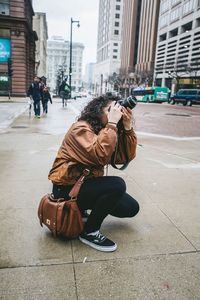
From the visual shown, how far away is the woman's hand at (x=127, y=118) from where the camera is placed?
9.53 ft

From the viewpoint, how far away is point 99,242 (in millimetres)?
2994

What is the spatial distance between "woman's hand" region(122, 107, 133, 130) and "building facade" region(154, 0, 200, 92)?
5965 centimetres

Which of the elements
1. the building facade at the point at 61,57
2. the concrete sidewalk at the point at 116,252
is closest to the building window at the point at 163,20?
the building facade at the point at 61,57

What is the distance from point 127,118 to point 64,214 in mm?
1021

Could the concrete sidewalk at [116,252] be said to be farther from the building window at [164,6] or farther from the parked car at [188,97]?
the building window at [164,6]

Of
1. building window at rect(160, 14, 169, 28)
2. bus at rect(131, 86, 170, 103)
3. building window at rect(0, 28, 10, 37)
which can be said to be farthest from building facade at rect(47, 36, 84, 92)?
building window at rect(0, 28, 10, 37)

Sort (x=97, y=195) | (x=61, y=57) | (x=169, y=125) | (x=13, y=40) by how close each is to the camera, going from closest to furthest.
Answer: (x=97, y=195), (x=169, y=125), (x=13, y=40), (x=61, y=57)

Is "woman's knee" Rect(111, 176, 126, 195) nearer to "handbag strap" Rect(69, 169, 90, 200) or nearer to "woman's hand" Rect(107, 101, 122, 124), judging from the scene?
"handbag strap" Rect(69, 169, 90, 200)

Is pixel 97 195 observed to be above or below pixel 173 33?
below

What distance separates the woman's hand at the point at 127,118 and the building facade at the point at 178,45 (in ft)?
196

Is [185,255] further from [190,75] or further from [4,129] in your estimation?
[190,75]

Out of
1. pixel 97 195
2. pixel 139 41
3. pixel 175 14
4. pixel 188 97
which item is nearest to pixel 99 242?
pixel 97 195

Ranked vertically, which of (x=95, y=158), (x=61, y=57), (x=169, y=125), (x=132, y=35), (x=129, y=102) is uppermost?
(x=132, y=35)

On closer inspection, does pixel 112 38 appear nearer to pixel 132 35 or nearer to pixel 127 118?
pixel 132 35
